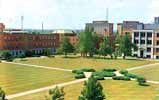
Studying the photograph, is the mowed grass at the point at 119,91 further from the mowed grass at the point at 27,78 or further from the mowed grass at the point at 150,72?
the mowed grass at the point at 150,72

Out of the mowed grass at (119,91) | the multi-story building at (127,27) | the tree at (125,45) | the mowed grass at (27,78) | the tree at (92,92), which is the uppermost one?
the multi-story building at (127,27)

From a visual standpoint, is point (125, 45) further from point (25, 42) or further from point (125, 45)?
point (25, 42)

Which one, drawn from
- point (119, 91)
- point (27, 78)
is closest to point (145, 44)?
point (27, 78)

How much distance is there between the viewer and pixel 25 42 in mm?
106188

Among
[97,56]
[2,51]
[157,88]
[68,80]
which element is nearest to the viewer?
[157,88]

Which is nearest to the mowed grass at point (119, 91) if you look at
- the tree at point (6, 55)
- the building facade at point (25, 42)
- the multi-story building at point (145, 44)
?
the tree at point (6, 55)

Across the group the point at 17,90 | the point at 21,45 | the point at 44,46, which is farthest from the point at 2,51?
the point at 17,90

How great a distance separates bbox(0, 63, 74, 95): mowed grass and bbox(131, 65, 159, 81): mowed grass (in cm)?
1231

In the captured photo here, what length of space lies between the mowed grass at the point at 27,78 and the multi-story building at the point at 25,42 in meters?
22.2

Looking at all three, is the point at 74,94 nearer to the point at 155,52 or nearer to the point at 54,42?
the point at 155,52

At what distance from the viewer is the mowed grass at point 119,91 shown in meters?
44.9

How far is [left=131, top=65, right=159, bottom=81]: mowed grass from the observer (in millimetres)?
64062

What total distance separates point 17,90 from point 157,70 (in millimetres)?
33600

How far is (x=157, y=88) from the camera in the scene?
52.4 metres
